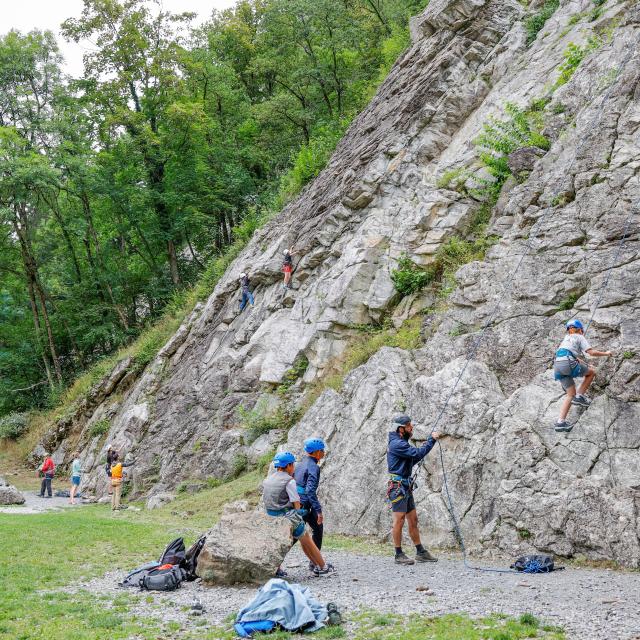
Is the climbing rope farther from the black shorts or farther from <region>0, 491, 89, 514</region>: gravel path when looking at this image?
<region>0, 491, 89, 514</region>: gravel path

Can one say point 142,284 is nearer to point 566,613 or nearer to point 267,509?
point 267,509

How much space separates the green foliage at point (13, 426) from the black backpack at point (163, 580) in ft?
96.9

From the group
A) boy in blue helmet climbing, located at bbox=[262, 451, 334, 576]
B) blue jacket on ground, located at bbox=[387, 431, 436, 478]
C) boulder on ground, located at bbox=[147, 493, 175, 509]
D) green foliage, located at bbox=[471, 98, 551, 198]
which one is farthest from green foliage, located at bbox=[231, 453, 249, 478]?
green foliage, located at bbox=[471, 98, 551, 198]

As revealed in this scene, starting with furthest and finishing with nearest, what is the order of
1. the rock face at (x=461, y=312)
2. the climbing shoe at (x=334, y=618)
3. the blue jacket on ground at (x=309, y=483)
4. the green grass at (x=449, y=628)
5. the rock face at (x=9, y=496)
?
the rock face at (x=9, y=496) < the rock face at (x=461, y=312) < the blue jacket on ground at (x=309, y=483) < the climbing shoe at (x=334, y=618) < the green grass at (x=449, y=628)

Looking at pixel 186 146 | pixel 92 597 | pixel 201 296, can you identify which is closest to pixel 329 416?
pixel 92 597

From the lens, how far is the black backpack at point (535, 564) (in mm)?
8703

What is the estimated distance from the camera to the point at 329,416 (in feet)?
49.4

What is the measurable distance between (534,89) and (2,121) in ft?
96.4

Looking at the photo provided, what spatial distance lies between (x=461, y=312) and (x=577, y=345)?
4451 mm

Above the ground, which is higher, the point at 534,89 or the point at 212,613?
the point at 534,89

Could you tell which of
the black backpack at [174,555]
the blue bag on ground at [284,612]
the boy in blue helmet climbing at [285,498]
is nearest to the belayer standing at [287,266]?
the black backpack at [174,555]

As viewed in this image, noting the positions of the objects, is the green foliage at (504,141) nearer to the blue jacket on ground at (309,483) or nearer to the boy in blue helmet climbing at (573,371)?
the boy in blue helmet climbing at (573,371)

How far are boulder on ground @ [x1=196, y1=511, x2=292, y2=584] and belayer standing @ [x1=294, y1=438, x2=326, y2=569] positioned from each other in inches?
19.5

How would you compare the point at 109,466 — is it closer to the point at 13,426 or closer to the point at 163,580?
the point at 163,580
